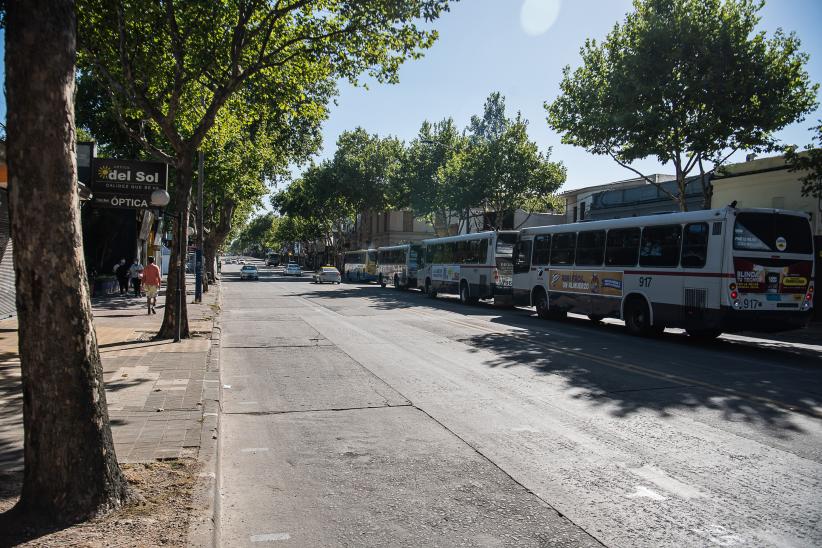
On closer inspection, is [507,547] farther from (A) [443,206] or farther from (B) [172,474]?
(A) [443,206]

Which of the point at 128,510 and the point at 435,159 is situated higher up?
the point at 435,159

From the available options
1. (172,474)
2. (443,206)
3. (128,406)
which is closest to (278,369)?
(128,406)

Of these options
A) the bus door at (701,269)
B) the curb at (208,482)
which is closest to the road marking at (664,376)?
the bus door at (701,269)

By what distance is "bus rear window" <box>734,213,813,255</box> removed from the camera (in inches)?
494

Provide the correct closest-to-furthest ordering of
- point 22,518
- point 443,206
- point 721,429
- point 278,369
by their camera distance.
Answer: point 22,518 < point 721,429 < point 278,369 < point 443,206

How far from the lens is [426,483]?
4.77m

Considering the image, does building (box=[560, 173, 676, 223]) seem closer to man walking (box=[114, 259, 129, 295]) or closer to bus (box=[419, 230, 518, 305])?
bus (box=[419, 230, 518, 305])

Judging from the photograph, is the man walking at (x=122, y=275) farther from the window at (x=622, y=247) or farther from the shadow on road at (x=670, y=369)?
the window at (x=622, y=247)

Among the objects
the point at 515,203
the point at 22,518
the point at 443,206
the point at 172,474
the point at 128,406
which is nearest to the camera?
the point at 22,518

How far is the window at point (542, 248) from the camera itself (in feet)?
63.4

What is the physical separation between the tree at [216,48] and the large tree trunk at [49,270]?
28.4 feet

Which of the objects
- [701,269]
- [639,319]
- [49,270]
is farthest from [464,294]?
[49,270]

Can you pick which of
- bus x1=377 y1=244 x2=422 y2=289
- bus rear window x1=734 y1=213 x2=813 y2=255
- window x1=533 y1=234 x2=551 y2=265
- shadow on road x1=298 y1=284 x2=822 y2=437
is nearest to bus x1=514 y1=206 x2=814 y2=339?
bus rear window x1=734 y1=213 x2=813 y2=255

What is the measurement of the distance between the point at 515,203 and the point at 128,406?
34.6 metres
